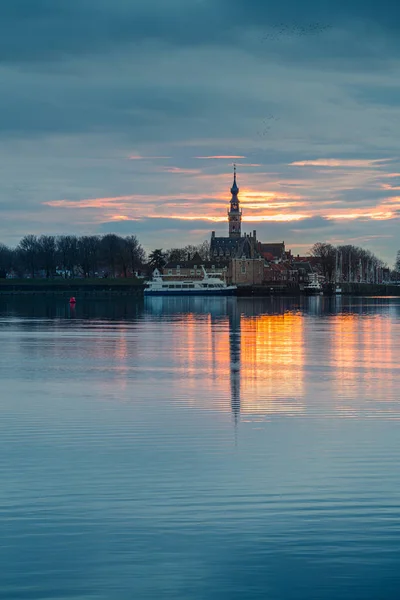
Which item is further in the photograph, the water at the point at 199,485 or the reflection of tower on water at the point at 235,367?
the reflection of tower on water at the point at 235,367

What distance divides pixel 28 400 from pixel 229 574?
18446 millimetres

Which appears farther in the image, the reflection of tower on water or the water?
the reflection of tower on water

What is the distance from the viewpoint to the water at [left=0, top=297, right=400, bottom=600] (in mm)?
13452

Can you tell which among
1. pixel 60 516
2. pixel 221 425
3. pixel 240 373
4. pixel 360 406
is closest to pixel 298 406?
pixel 360 406

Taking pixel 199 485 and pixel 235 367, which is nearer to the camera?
pixel 199 485

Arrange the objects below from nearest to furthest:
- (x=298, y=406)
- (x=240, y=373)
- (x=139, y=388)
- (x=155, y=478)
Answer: (x=155, y=478) → (x=298, y=406) → (x=139, y=388) → (x=240, y=373)

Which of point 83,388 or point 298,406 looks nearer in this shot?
point 298,406

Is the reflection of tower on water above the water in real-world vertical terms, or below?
above

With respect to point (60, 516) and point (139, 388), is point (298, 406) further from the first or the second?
point (60, 516)

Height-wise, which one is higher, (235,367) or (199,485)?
(235,367)

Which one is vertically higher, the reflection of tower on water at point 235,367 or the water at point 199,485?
the reflection of tower on water at point 235,367

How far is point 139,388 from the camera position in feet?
114

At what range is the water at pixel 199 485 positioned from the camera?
1345 centimetres

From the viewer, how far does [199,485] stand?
730 inches
